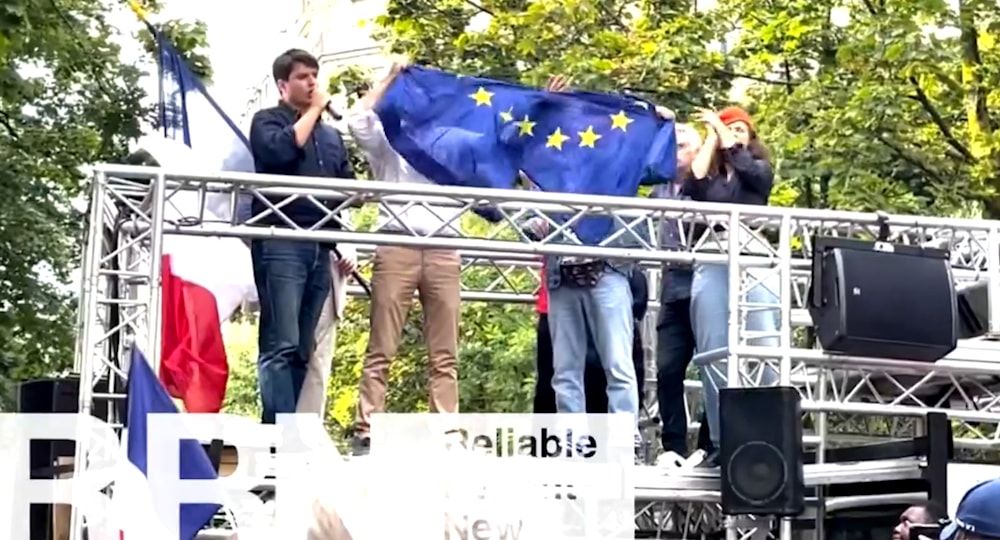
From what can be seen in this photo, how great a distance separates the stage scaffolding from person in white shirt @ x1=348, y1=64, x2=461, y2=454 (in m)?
0.15

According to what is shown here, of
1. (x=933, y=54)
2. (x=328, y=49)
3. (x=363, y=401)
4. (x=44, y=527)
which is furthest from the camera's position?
(x=328, y=49)

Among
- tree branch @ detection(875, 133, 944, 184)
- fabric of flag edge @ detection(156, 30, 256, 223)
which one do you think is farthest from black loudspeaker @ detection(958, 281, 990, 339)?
tree branch @ detection(875, 133, 944, 184)

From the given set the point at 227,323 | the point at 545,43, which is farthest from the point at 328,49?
the point at 227,323

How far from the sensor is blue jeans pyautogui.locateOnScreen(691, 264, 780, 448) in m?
6.29

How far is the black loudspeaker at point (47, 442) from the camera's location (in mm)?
5836

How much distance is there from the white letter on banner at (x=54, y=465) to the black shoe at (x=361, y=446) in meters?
1.00

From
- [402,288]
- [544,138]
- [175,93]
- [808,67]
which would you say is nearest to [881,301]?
[544,138]

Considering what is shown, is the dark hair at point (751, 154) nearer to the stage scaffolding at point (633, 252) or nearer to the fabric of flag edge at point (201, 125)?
the stage scaffolding at point (633, 252)

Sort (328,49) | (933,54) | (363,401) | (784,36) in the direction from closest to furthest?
(363,401) → (933,54) → (784,36) → (328,49)

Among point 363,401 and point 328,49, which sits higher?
point 328,49

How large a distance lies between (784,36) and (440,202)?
5.87 meters

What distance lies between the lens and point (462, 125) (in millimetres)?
6359

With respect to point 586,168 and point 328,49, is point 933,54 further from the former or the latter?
point 328,49

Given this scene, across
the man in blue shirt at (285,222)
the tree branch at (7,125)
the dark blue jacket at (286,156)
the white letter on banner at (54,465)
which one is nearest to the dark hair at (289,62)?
the man in blue shirt at (285,222)
